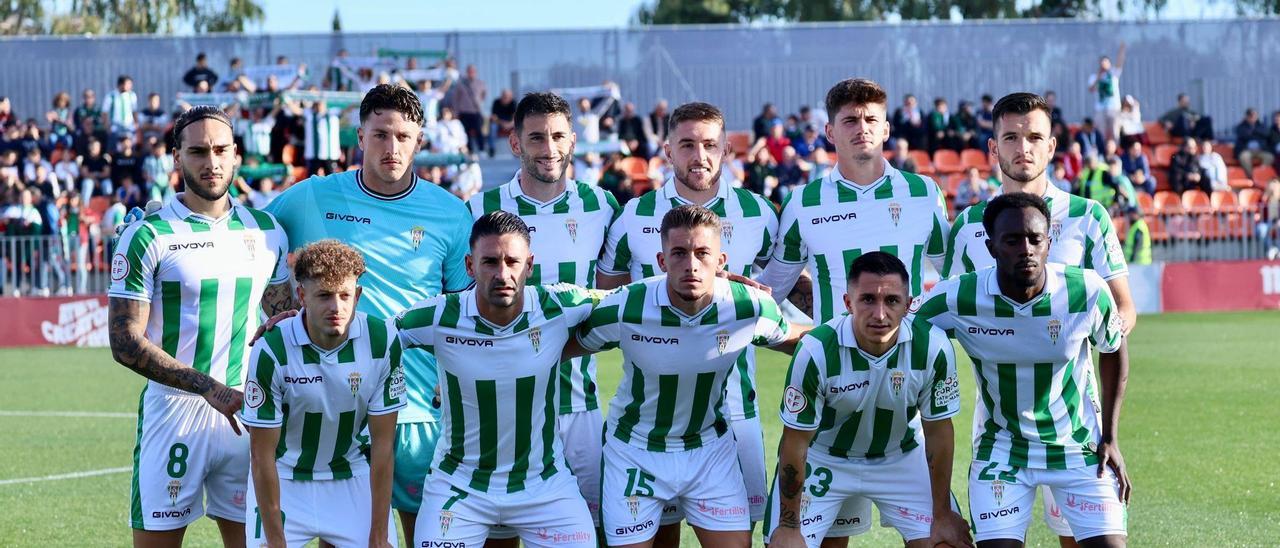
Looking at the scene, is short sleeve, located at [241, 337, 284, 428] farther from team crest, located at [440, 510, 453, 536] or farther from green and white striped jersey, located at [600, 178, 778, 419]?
green and white striped jersey, located at [600, 178, 778, 419]

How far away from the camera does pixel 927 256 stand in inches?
268

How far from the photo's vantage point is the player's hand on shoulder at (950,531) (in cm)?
564

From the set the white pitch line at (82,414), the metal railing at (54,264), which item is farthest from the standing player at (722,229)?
the metal railing at (54,264)

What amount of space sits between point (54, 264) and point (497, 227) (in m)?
16.1

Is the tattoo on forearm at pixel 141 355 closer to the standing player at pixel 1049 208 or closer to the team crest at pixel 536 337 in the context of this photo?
the team crest at pixel 536 337

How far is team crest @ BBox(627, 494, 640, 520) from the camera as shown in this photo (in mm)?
5898

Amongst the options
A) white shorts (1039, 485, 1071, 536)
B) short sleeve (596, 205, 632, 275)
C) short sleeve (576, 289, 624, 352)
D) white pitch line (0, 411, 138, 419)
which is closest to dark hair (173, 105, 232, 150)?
short sleeve (576, 289, 624, 352)

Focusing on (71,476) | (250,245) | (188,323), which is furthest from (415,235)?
(71,476)

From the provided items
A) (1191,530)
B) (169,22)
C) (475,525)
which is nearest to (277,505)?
(475,525)

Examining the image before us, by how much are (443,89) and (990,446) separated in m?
20.1

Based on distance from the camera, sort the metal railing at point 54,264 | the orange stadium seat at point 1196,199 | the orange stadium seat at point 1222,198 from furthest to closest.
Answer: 1. the orange stadium seat at point 1196,199
2. the orange stadium seat at point 1222,198
3. the metal railing at point 54,264

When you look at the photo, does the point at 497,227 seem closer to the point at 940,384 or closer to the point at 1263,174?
the point at 940,384

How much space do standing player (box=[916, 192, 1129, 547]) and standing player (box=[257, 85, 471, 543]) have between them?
7.07 ft

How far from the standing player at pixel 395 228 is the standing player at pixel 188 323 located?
305 mm
